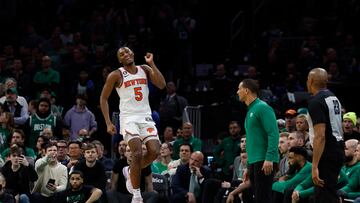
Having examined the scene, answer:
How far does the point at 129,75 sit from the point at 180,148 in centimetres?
384

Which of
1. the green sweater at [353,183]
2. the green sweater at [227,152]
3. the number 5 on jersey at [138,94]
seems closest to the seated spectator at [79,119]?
the green sweater at [227,152]

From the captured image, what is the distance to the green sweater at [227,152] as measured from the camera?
1822 centimetres

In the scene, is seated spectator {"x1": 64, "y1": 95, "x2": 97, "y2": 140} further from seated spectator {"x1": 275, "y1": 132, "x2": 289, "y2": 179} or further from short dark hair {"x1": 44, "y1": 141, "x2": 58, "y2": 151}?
seated spectator {"x1": 275, "y1": 132, "x2": 289, "y2": 179}

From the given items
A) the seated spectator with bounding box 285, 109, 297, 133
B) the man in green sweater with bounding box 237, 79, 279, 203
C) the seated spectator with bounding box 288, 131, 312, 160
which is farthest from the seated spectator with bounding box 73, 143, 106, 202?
the man in green sweater with bounding box 237, 79, 279, 203

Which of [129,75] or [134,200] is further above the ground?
[129,75]

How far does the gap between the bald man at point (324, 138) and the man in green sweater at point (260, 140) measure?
0.61 meters

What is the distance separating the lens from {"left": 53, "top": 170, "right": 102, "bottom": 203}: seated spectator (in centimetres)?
1563

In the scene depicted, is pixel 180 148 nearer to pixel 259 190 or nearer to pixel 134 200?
pixel 134 200

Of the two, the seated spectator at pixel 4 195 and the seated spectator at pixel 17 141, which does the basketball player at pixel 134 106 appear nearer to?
the seated spectator at pixel 4 195

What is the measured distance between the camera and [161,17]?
77.2ft

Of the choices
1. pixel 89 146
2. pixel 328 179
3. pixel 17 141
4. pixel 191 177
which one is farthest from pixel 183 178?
pixel 328 179

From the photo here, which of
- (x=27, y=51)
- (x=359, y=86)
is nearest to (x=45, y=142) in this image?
(x=27, y=51)

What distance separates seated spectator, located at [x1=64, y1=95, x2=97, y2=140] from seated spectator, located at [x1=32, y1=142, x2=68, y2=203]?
2.75m

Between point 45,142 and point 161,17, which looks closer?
point 45,142
